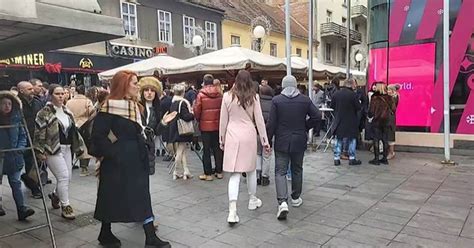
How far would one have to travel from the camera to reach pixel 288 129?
4.86 metres

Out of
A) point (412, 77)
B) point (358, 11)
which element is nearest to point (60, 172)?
point (412, 77)

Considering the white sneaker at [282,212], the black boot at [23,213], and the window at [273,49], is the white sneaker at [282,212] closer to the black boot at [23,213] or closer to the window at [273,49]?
the black boot at [23,213]

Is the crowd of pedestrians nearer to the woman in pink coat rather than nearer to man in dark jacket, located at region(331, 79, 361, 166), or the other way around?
the woman in pink coat

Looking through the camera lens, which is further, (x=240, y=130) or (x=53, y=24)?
(x=240, y=130)

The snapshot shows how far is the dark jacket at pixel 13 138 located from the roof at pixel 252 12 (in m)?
20.3

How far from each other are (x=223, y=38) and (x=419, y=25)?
1795 centimetres

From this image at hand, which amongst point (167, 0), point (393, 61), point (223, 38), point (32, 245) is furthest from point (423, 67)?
point (223, 38)

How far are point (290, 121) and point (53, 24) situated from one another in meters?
2.72

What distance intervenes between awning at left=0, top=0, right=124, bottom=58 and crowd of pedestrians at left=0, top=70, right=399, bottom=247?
53 centimetres

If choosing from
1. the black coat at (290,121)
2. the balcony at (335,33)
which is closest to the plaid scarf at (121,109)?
the black coat at (290,121)

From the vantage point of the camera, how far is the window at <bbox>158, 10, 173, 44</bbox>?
22219 millimetres

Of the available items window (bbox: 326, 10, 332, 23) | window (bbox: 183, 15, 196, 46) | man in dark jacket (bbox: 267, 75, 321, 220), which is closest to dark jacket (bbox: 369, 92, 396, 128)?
man in dark jacket (bbox: 267, 75, 321, 220)

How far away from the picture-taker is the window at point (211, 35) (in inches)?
982

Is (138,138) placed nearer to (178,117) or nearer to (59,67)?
(178,117)
